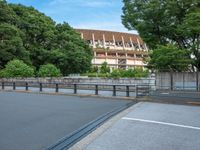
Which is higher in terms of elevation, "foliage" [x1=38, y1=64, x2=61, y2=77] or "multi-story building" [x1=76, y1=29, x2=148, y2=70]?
"multi-story building" [x1=76, y1=29, x2=148, y2=70]

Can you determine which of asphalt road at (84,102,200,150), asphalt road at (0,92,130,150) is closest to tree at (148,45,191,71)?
asphalt road at (84,102,200,150)

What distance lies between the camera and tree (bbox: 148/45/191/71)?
23045mm

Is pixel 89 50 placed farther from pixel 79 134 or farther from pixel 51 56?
pixel 79 134

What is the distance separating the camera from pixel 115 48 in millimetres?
114188

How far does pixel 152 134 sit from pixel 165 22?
63.8 ft

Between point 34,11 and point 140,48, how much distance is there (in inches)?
2849

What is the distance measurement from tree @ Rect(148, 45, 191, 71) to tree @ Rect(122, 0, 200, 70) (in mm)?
1326

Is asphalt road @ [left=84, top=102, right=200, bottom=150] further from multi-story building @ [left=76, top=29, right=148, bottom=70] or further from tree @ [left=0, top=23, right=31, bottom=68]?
multi-story building @ [left=76, top=29, right=148, bottom=70]

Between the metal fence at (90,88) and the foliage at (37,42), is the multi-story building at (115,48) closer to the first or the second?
the foliage at (37,42)

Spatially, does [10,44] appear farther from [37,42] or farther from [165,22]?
[165,22]

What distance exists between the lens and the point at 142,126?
9484 millimetres

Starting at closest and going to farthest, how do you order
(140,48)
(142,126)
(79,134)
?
1. (79,134)
2. (142,126)
3. (140,48)

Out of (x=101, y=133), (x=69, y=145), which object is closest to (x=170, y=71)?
(x=101, y=133)

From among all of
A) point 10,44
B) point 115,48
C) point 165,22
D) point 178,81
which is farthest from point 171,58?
point 115,48
